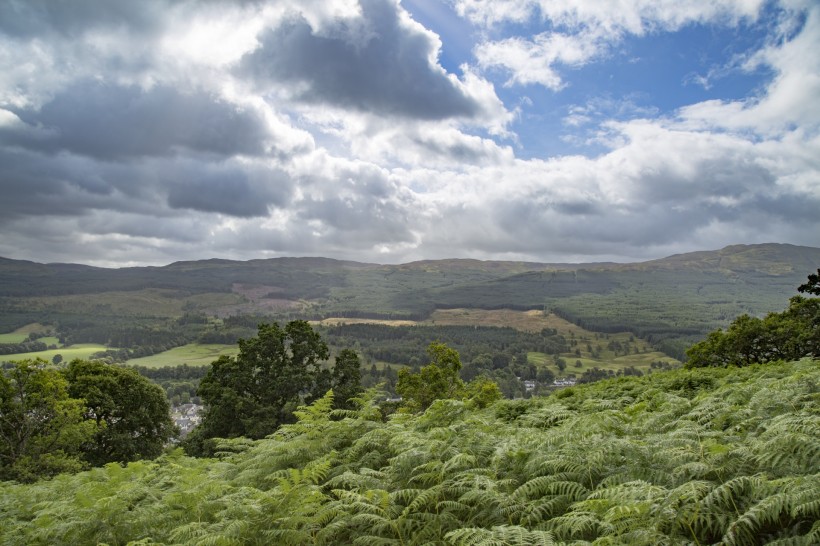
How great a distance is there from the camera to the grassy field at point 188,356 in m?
152

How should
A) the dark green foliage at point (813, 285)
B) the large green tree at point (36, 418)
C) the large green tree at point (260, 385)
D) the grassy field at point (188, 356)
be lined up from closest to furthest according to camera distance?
the large green tree at point (36, 418) < the dark green foliage at point (813, 285) < the large green tree at point (260, 385) < the grassy field at point (188, 356)

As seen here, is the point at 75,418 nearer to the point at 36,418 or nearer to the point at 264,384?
the point at 36,418

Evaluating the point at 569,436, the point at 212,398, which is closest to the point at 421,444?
the point at 569,436

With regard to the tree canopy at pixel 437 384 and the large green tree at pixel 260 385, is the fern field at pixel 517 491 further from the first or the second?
the tree canopy at pixel 437 384

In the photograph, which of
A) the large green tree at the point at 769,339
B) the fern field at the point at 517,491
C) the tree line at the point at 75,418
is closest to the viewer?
the fern field at the point at 517,491

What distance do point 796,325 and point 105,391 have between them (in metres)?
53.3

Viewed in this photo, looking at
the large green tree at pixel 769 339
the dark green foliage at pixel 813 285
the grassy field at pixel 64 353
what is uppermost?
the dark green foliage at pixel 813 285

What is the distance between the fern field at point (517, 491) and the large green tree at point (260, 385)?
74.9 feet

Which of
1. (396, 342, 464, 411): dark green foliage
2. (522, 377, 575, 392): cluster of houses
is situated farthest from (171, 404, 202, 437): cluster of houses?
(522, 377, 575, 392): cluster of houses

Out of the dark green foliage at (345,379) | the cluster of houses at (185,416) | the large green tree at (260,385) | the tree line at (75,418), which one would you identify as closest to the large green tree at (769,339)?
the dark green foliage at (345,379)

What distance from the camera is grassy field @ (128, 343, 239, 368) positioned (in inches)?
5965

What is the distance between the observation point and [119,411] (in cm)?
3478

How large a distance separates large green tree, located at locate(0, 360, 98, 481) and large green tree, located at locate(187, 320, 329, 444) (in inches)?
314

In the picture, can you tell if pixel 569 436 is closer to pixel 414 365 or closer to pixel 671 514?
pixel 671 514
